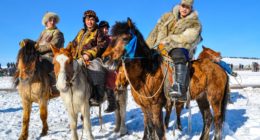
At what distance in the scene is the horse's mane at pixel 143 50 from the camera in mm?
5203

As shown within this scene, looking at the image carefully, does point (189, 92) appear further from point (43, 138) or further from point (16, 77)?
point (16, 77)

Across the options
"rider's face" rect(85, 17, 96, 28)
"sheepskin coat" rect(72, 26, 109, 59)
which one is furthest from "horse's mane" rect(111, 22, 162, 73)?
"rider's face" rect(85, 17, 96, 28)

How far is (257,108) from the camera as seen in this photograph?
11250 mm

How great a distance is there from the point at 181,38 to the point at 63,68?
2447mm

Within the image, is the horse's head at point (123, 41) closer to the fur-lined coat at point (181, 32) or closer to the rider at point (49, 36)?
the fur-lined coat at point (181, 32)

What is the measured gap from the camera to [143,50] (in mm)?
5477

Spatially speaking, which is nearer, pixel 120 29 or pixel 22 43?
pixel 120 29

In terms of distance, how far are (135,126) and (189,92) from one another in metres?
3.36

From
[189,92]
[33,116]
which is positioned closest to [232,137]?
[189,92]

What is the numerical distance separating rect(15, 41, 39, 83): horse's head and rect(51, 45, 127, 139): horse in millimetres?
1459

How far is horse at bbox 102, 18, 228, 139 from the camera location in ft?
17.0

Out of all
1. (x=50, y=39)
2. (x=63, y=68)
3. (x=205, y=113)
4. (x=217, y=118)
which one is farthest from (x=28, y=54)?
(x=217, y=118)

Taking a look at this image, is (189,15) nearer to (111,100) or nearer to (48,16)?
(111,100)

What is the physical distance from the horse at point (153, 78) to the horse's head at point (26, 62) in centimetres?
316
